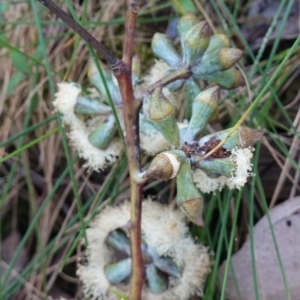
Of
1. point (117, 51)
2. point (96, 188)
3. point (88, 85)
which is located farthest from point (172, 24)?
point (96, 188)

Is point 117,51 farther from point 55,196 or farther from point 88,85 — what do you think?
point 55,196

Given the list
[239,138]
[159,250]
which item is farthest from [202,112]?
[159,250]

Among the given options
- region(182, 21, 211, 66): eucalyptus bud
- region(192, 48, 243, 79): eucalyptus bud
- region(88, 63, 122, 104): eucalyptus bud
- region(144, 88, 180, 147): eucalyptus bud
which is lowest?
region(144, 88, 180, 147): eucalyptus bud

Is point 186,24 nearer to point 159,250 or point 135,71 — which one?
point 135,71

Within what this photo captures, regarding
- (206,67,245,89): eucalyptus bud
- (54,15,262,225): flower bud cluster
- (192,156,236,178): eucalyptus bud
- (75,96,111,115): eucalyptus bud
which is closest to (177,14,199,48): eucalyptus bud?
(54,15,262,225): flower bud cluster

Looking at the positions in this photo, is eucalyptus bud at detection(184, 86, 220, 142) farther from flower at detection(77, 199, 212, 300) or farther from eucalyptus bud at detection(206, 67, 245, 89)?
flower at detection(77, 199, 212, 300)

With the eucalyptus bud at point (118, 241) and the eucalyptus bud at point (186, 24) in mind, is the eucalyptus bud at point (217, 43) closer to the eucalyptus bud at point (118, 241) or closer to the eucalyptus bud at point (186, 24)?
the eucalyptus bud at point (186, 24)

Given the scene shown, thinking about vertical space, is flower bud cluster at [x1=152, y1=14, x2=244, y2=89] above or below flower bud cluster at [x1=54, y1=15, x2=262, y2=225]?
above
